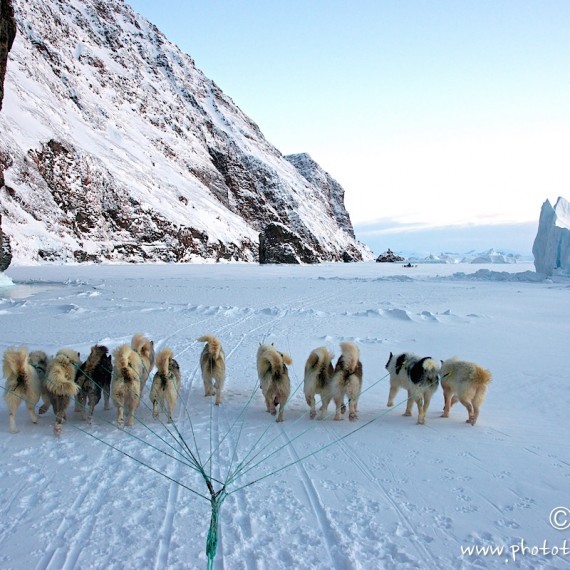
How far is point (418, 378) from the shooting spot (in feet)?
18.4

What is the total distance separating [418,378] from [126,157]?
76489 mm

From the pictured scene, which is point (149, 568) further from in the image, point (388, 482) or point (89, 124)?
point (89, 124)

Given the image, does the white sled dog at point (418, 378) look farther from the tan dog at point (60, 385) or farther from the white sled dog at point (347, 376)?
the tan dog at point (60, 385)

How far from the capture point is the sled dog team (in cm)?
515

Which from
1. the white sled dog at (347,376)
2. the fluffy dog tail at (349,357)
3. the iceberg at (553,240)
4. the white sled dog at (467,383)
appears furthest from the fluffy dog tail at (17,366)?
the iceberg at (553,240)

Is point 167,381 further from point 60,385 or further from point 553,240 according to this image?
point 553,240

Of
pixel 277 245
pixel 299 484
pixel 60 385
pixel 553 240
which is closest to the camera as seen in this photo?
pixel 299 484

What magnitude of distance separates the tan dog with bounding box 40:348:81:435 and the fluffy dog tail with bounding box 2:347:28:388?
0.25 metres

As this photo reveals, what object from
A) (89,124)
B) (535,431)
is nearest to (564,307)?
(535,431)

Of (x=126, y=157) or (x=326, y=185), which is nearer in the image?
(x=126, y=157)

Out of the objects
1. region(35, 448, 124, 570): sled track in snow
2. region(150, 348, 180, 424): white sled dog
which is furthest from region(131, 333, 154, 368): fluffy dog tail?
region(35, 448, 124, 570): sled track in snow

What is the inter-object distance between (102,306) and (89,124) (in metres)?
69.7

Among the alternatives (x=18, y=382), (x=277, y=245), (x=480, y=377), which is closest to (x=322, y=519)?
(x=480, y=377)

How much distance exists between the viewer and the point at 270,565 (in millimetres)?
3049
